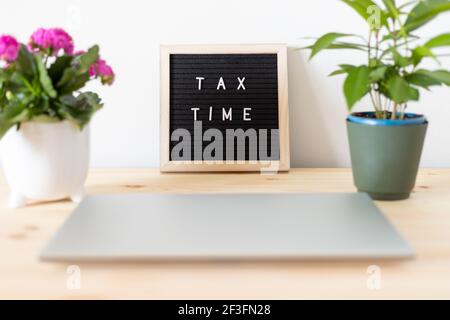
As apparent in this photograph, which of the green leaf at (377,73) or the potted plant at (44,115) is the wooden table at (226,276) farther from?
the green leaf at (377,73)

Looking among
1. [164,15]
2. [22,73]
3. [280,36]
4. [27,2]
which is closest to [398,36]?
[280,36]

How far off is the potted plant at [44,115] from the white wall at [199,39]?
28 cm

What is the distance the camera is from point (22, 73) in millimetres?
924

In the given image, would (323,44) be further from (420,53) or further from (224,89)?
(224,89)

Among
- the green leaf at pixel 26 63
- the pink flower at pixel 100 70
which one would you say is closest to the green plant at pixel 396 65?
the pink flower at pixel 100 70

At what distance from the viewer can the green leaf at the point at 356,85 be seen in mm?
912

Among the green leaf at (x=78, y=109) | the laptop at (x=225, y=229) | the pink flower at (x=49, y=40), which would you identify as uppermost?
the pink flower at (x=49, y=40)

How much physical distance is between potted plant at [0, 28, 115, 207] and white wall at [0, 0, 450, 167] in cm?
28

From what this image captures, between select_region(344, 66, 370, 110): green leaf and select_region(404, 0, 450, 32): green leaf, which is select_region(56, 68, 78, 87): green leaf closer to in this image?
select_region(344, 66, 370, 110): green leaf

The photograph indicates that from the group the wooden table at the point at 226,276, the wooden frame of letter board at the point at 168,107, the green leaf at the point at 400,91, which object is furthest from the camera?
the wooden frame of letter board at the point at 168,107

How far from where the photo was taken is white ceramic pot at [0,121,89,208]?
3.10 ft

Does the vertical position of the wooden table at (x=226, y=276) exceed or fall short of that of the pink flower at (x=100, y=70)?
it falls short

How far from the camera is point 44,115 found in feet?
3.05

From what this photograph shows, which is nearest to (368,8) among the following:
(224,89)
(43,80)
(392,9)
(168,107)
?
(392,9)
